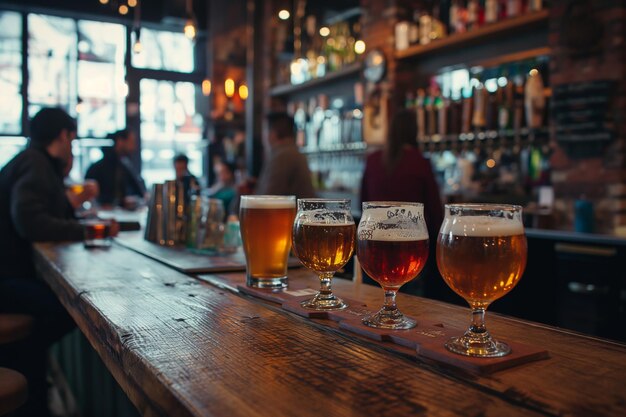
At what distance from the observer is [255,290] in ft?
4.07

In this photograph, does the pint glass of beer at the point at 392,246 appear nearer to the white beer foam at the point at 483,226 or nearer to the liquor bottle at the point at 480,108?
the white beer foam at the point at 483,226

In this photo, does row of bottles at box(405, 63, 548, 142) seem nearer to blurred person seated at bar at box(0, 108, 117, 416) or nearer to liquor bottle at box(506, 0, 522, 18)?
liquor bottle at box(506, 0, 522, 18)

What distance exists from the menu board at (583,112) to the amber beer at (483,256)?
3085 mm

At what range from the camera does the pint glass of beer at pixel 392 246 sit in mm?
910

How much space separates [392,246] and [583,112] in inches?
123

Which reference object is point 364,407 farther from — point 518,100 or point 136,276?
point 518,100

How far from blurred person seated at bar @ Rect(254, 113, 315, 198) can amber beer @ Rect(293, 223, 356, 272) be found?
2.79 metres

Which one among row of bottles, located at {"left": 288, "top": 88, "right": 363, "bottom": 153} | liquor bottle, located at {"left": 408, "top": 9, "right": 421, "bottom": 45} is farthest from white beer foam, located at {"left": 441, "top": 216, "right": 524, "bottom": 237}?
row of bottles, located at {"left": 288, "top": 88, "right": 363, "bottom": 153}

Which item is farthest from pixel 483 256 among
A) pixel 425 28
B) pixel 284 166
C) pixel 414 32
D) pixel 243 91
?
pixel 243 91

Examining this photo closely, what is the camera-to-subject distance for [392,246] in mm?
908

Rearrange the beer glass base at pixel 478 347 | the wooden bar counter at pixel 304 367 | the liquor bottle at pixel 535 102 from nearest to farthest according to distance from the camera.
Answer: the wooden bar counter at pixel 304 367 < the beer glass base at pixel 478 347 < the liquor bottle at pixel 535 102

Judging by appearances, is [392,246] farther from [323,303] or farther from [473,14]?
[473,14]

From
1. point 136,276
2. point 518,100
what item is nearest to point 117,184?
point 518,100

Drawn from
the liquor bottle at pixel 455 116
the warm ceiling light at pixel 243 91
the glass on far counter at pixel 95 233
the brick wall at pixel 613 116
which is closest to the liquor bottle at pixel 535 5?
the brick wall at pixel 613 116
